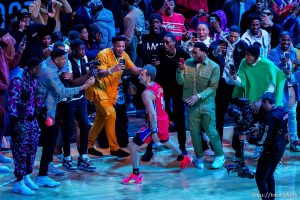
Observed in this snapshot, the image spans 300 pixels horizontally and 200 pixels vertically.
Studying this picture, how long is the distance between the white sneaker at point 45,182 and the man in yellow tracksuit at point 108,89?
5.09ft

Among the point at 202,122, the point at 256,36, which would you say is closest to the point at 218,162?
the point at 202,122

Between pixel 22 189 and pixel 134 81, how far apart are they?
10.3ft

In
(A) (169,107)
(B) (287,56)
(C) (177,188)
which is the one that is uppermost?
(B) (287,56)

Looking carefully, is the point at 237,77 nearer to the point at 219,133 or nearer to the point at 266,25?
the point at 219,133

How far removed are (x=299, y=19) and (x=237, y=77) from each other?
12.5 ft

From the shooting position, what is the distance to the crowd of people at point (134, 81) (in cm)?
920

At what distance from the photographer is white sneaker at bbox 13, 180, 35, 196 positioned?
920 cm

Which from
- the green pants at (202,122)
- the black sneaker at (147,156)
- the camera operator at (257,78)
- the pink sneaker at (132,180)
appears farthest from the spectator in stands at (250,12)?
the pink sneaker at (132,180)

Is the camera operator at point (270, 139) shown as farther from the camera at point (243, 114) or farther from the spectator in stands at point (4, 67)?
the spectator in stands at point (4, 67)

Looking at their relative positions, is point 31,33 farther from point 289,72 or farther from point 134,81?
point 289,72

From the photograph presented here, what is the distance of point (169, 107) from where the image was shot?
470 inches

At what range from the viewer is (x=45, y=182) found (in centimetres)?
952

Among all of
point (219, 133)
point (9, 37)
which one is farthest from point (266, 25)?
point (9, 37)

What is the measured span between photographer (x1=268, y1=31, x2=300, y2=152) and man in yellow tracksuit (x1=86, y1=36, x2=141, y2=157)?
7.20 feet
